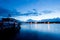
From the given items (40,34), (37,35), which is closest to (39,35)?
(37,35)

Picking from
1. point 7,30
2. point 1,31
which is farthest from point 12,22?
point 1,31

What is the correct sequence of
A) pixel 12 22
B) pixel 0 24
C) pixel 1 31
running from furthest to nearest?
pixel 12 22 < pixel 0 24 < pixel 1 31

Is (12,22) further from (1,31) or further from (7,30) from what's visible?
(1,31)

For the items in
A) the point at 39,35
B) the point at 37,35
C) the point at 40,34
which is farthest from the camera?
the point at 40,34

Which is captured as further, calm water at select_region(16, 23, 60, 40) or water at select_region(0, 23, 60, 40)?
A: calm water at select_region(16, 23, 60, 40)

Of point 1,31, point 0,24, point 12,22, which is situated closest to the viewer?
point 1,31

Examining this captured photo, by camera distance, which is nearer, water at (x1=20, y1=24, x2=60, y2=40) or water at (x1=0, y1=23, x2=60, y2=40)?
water at (x1=0, y1=23, x2=60, y2=40)

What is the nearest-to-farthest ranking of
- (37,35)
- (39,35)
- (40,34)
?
(37,35)
(39,35)
(40,34)

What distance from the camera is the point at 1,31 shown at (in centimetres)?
1978

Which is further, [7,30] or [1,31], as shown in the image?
[7,30]

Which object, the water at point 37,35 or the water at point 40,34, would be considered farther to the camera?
the water at point 40,34

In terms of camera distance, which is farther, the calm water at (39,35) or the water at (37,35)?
the calm water at (39,35)

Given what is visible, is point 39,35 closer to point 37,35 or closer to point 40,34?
point 37,35

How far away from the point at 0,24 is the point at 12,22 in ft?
24.8
